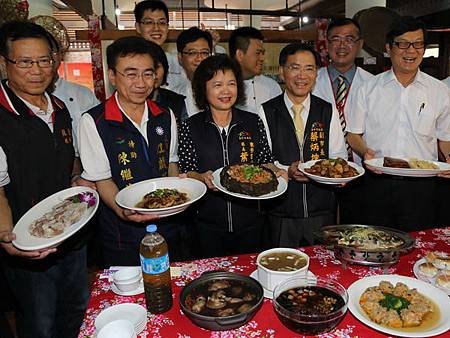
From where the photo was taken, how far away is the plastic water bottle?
56.0 inches

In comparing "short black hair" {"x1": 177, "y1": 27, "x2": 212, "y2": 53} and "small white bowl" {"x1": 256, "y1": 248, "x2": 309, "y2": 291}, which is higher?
"short black hair" {"x1": 177, "y1": 27, "x2": 212, "y2": 53}

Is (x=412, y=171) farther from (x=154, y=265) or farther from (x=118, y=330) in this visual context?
(x=118, y=330)

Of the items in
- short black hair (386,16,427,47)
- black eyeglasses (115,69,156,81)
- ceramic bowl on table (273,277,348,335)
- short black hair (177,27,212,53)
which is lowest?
ceramic bowl on table (273,277,348,335)

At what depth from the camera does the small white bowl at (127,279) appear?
5.24 feet

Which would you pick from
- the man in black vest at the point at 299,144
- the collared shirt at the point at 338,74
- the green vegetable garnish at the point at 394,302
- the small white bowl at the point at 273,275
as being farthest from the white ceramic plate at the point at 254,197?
the collared shirt at the point at 338,74

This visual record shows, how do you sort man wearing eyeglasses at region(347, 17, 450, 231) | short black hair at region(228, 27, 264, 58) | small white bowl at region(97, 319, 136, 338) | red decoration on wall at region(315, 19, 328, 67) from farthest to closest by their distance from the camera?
red decoration on wall at region(315, 19, 328, 67), short black hair at region(228, 27, 264, 58), man wearing eyeglasses at region(347, 17, 450, 231), small white bowl at region(97, 319, 136, 338)

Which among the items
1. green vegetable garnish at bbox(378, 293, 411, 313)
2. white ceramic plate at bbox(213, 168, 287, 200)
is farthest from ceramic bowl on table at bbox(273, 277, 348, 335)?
white ceramic plate at bbox(213, 168, 287, 200)

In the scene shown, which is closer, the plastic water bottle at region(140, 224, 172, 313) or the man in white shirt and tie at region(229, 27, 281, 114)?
the plastic water bottle at region(140, 224, 172, 313)

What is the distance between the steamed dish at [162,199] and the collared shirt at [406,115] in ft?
5.59

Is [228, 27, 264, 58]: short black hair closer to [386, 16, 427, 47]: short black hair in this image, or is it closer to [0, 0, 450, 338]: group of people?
[0, 0, 450, 338]: group of people

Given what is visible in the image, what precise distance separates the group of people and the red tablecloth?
0.40 meters

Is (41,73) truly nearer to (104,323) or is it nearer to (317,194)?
(104,323)

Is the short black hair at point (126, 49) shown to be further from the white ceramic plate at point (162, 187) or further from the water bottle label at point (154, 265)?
the water bottle label at point (154, 265)

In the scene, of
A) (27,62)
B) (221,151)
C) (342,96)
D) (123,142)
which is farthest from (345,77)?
(27,62)
